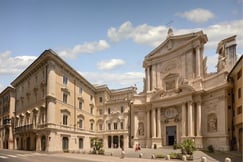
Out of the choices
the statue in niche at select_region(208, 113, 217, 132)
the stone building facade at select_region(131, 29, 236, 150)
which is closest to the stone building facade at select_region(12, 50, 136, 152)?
the stone building facade at select_region(131, 29, 236, 150)

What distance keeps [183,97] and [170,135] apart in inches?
319

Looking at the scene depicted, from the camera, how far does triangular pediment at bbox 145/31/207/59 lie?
5425 centimetres

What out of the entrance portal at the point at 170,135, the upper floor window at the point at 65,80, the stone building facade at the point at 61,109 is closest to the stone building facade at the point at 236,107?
the entrance portal at the point at 170,135

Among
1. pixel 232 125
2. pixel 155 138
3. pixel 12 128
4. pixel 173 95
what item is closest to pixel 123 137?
pixel 155 138

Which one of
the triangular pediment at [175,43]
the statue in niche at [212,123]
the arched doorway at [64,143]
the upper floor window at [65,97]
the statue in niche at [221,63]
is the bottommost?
the arched doorway at [64,143]

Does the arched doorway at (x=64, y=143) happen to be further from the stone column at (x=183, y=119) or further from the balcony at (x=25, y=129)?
the stone column at (x=183, y=119)

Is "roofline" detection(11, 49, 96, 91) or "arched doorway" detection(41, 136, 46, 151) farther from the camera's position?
"roofline" detection(11, 49, 96, 91)

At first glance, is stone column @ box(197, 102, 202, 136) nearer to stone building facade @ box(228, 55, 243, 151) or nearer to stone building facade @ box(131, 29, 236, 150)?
stone building facade @ box(131, 29, 236, 150)

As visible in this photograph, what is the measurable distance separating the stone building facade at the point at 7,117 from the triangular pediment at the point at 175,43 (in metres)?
35.9

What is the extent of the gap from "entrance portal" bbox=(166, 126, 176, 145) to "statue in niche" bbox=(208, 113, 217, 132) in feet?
28.8

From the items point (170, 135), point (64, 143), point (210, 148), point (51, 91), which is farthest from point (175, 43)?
point (64, 143)

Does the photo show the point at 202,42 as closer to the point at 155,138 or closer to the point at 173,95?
the point at 173,95

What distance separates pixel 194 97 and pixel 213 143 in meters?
8.29

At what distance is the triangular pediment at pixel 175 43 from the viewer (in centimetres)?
5425
